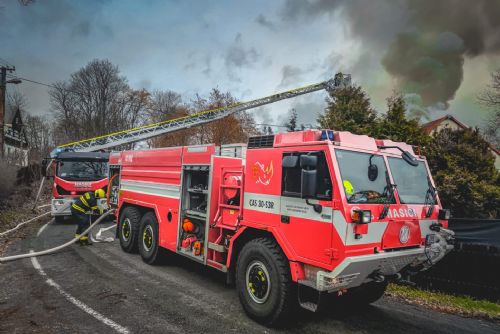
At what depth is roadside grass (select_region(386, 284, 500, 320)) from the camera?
18.7 feet

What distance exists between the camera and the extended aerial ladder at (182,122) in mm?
20047

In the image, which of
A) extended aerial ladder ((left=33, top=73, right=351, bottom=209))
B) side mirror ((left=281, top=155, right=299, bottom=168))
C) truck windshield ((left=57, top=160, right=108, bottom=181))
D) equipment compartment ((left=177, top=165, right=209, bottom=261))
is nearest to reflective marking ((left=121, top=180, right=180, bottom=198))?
equipment compartment ((left=177, top=165, right=209, bottom=261))

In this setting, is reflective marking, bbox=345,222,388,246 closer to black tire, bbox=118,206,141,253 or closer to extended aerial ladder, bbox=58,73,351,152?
black tire, bbox=118,206,141,253

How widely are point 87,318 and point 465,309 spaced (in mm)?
6026

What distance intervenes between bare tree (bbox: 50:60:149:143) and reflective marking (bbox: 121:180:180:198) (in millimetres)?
39020

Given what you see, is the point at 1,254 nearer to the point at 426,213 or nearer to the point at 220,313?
the point at 220,313

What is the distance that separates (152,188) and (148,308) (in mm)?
3036

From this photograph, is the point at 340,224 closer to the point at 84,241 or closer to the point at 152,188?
the point at 152,188

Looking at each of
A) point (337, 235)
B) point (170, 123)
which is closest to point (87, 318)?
point (337, 235)

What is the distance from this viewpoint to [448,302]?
20.2ft

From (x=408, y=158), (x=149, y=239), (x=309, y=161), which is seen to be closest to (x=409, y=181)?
(x=408, y=158)

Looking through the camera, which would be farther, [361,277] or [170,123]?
[170,123]

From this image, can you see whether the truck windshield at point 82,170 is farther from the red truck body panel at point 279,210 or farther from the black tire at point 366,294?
the black tire at point 366,294

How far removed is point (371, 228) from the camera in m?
4.12
